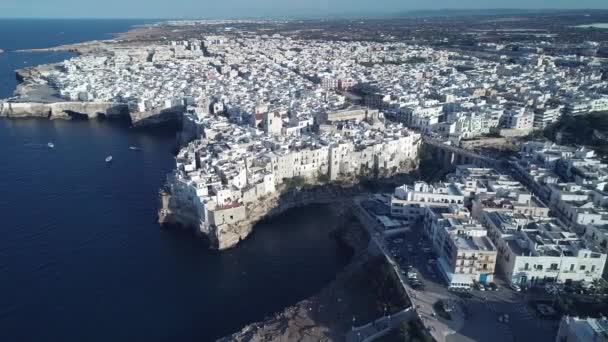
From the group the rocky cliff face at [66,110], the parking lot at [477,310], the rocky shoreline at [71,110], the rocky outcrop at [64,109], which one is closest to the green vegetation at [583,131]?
the parking lot at [477,310]

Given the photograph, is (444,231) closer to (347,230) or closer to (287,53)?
(347,230)

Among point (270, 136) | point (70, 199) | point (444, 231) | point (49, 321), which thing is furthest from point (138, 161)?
point (444, 231)

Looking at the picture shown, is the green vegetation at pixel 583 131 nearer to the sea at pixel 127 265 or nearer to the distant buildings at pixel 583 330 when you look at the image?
the sea at pixel 127 265

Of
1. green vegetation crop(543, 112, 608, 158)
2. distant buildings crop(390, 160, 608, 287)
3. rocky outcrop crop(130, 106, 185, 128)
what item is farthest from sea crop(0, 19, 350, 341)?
green vegetation crop(543, 112, 608, 158)

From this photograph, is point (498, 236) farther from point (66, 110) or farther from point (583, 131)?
point (66, 110)

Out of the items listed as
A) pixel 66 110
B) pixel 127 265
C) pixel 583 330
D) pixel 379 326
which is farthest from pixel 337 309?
pixel 66 110

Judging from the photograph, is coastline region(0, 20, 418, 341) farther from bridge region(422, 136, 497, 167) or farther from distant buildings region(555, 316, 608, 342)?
bridge region(422, 136, 497, 167)
